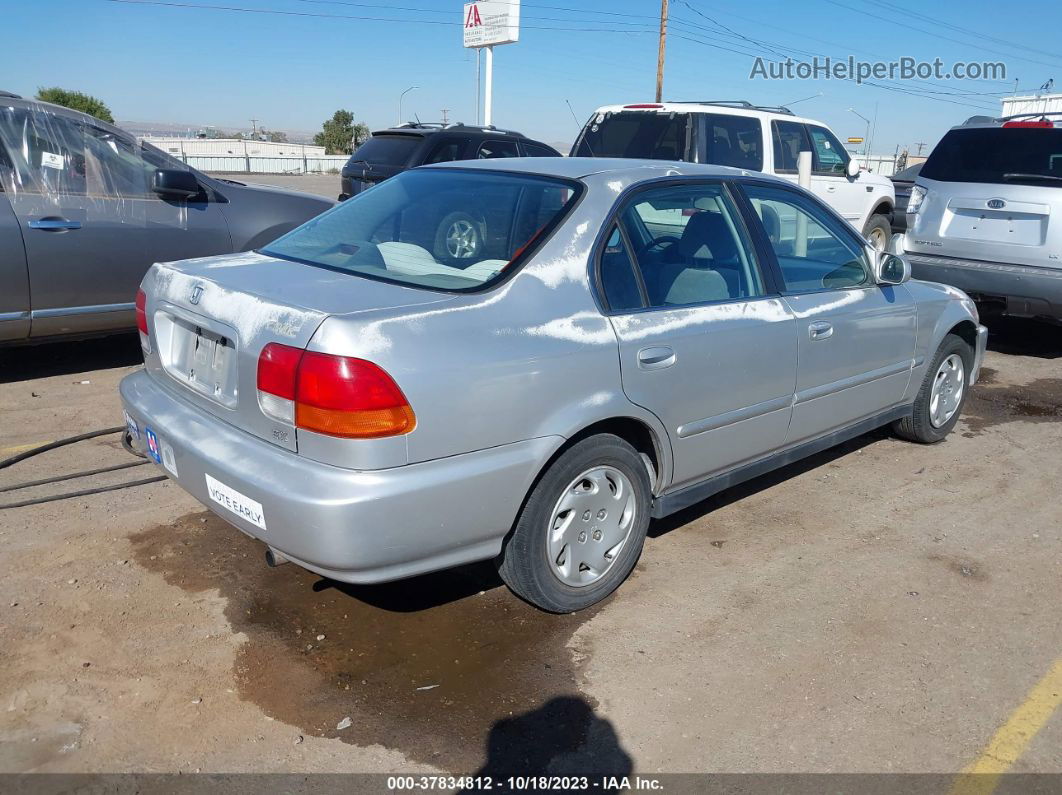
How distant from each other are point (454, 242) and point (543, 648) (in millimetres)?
1542

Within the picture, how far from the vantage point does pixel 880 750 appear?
275 centimetres

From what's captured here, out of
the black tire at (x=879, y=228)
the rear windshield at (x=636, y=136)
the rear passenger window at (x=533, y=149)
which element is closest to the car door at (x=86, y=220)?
the rear windshield at (x=636, y=136)

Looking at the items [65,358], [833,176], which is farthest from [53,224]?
[833,176]

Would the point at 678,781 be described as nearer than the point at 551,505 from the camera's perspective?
Yes

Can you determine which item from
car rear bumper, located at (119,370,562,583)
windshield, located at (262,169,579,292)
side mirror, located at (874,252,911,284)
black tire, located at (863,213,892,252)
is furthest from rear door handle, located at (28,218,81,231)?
black tire, located at (863,213,892,252)

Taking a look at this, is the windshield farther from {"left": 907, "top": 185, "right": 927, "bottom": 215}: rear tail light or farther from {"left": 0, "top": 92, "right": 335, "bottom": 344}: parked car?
{"left": 907, "top": 185, "right": 927, "bottom": 215}: rear tail light

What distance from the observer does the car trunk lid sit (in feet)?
9.30

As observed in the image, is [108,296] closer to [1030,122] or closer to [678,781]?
[678,781]

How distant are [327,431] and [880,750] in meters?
1.94

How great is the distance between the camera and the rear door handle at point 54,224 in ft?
18.4

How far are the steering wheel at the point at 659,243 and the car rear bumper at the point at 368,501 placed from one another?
928mm

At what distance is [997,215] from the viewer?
24.3 feet

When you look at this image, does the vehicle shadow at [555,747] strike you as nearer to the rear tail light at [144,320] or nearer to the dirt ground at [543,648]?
the dirt ground at [543,648]

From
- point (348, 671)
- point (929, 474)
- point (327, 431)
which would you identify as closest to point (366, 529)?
point (327, 431)
